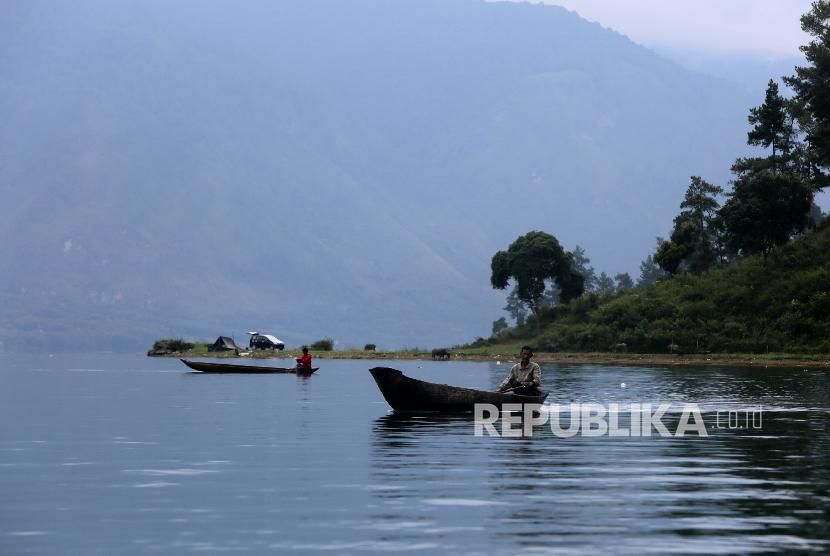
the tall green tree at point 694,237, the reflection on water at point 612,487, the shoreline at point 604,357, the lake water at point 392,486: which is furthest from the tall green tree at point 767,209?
the reflection on water at point 612,487

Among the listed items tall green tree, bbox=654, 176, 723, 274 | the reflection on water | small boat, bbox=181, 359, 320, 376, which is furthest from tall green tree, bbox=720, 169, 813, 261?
the reflection on water

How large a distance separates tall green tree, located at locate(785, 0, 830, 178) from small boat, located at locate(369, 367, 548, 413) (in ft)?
292

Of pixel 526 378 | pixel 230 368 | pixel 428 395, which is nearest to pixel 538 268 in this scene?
pixel 230 368

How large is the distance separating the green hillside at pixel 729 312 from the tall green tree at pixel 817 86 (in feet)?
26.1

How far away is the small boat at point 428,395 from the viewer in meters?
46.7

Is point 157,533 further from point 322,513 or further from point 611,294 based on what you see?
point 611,294

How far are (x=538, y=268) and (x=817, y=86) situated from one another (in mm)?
38329

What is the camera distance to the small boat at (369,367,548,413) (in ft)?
153

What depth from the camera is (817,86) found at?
436 feet

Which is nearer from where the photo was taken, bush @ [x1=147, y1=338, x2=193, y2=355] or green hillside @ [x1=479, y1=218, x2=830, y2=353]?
green hillside @ [x1=479, y1=218, x2=830, y2=353]

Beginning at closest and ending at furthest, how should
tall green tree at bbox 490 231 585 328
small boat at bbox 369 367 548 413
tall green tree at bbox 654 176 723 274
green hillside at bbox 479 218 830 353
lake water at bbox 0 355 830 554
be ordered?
lake water at bbox 0 355 830 554 < small boat at bbox 369 367 548 413 < green hillside at bbox 479 218 830 353 < tall green tree at bbox 654 176 723 274 < tall green tree at bbox 490 231 585 328

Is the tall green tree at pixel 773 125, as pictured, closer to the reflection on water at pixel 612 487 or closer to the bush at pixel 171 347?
the bush at pixel 171 347

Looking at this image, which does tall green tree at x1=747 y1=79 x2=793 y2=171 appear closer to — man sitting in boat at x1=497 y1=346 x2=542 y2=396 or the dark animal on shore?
the dark animal on shore

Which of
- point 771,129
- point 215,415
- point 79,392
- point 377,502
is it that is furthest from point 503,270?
point 377,502
